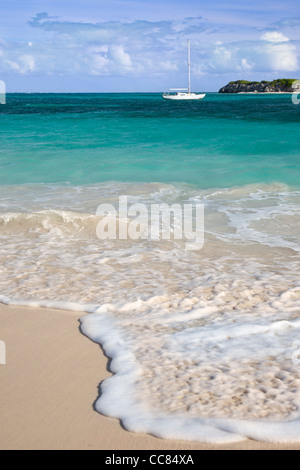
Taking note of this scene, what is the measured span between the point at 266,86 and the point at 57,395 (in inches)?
6229

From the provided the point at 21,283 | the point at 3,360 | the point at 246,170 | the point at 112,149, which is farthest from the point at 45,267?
the point at 112,149

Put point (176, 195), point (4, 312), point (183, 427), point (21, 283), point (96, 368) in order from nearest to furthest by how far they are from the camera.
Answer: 1. point (183, 427)
2. point (96, 368)
3. point (4, 312)
4. point (21, 283)
5. point (176, 195)

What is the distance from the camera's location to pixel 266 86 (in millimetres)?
149875

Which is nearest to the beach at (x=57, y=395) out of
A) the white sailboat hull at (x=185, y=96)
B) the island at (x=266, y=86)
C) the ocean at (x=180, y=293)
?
the ocean at (x=180, y=293)

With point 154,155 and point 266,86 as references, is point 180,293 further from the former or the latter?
point 266,86

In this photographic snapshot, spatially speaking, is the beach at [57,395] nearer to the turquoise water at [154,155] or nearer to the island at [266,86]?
the turquoise water at [154,155]

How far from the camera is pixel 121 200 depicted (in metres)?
9.80

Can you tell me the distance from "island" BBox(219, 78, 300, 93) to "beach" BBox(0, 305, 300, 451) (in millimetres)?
145569

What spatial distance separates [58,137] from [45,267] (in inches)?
720

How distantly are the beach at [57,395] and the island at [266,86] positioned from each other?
146 metres

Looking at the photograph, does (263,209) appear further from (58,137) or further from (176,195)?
(58,137)
